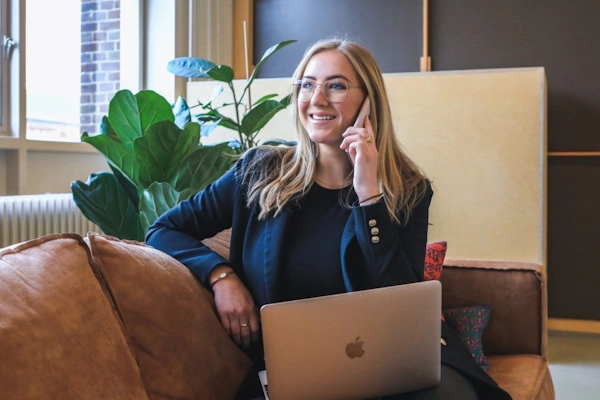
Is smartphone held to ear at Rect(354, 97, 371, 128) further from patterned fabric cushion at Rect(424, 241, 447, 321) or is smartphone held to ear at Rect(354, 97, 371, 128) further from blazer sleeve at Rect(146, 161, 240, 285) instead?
patterned fabric cushion at Rect(424, 241, 447, 321)

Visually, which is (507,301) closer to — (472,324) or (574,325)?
(472,324)

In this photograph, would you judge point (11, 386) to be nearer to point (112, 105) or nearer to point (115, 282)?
point (115, 282)

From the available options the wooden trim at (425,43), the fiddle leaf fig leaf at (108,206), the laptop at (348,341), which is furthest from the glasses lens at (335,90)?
the wooden trim at (425,43)

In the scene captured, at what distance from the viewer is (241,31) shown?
4848mm

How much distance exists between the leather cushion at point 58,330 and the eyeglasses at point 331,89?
2.42 feet

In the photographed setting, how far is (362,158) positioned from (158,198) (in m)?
1.01

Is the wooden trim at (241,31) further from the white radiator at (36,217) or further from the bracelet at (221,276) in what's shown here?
the bracelet at (221,276)


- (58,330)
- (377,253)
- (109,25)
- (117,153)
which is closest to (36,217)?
(117,153)

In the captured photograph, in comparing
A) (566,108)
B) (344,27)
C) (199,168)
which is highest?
(344,27)

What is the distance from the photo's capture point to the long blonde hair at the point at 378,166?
171 centimetres

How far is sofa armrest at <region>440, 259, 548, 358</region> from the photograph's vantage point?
7.03 feet

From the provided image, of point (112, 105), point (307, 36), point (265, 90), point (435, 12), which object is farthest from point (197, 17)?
point (112, 105)

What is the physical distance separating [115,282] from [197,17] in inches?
139

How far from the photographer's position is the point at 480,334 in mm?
2057
